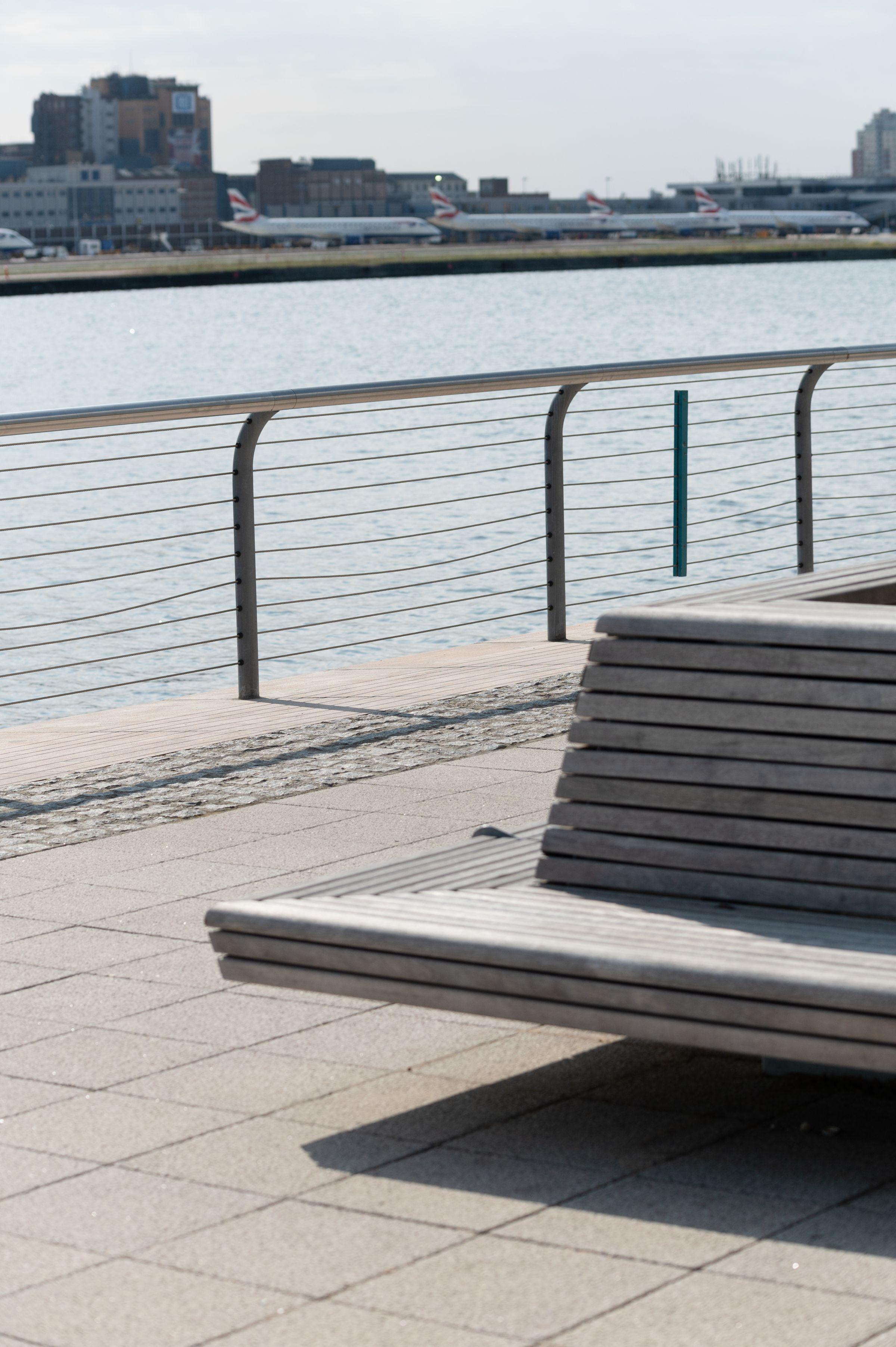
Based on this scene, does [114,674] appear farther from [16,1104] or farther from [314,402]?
[16,1104]

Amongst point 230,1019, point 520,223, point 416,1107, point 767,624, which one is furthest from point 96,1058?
point 520,223

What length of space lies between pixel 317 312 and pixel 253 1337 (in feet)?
284

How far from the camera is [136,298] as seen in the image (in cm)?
11531

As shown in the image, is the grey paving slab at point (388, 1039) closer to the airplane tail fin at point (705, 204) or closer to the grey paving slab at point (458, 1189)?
the grey paving slab at point (458, 1189)

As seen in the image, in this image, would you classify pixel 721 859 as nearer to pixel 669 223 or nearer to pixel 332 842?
pixel 332 842

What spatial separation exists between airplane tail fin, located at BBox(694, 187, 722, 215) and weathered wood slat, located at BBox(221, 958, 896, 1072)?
183 metres

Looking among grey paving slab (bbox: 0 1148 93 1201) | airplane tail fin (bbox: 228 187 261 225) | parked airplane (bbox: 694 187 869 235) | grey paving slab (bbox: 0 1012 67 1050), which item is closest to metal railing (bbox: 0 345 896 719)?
grey paving slab (bbox: 0 1012 67 1050)

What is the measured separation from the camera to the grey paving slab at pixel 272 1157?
131 inches

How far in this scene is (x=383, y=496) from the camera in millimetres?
24906

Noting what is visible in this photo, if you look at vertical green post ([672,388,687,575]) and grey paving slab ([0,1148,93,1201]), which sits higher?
vertical green post ([672,388,687,575])

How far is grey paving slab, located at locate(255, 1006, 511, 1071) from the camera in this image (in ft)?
12.8

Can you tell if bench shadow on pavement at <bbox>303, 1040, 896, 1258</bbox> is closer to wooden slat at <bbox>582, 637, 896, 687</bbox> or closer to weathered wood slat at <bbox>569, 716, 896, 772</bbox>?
weathered wood slat at <bbox>569, 716, 896, 772</bbox>

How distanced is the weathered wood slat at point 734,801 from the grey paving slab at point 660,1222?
653 millimetres

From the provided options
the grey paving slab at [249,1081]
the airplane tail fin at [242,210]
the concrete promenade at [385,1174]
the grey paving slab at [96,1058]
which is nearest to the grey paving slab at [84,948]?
the concrete promenade at [385,1174]
